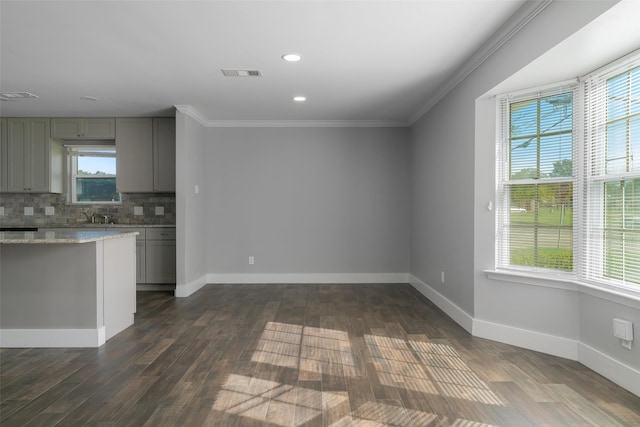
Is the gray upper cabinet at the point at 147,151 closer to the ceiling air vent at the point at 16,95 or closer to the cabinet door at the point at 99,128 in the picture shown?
the cabinet door at the point at 99,128

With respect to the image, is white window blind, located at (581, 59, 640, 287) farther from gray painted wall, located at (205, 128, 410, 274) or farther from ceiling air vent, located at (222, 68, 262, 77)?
gray painted wall, located at (205, 128, 410, 274)

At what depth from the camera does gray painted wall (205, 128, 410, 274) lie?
20.9ft

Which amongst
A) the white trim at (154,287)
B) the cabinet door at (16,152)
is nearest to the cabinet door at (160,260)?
the white trim at (154,287)

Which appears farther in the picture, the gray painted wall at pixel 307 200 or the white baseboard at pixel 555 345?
the gray painted wall at pixel 307 200

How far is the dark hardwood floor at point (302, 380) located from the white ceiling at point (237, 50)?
2.50 metres

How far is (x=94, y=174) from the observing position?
21.0ft

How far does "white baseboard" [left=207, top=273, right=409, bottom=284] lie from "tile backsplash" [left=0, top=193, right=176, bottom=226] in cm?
123

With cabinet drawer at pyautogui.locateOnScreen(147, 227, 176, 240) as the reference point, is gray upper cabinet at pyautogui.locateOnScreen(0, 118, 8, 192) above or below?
above

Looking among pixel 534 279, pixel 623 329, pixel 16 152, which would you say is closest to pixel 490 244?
pixel 534 279

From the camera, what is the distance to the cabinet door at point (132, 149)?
5973mm

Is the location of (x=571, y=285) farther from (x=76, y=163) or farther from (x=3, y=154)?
(x=3, y=154)

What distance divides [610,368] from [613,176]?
4.27 ft

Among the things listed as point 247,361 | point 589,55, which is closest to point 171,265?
point 247,361

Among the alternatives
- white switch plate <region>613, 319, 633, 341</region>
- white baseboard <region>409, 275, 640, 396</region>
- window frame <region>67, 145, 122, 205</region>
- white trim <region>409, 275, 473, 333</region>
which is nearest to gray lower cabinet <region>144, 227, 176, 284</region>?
window frame <region>67, 145, 122, 205</region>
